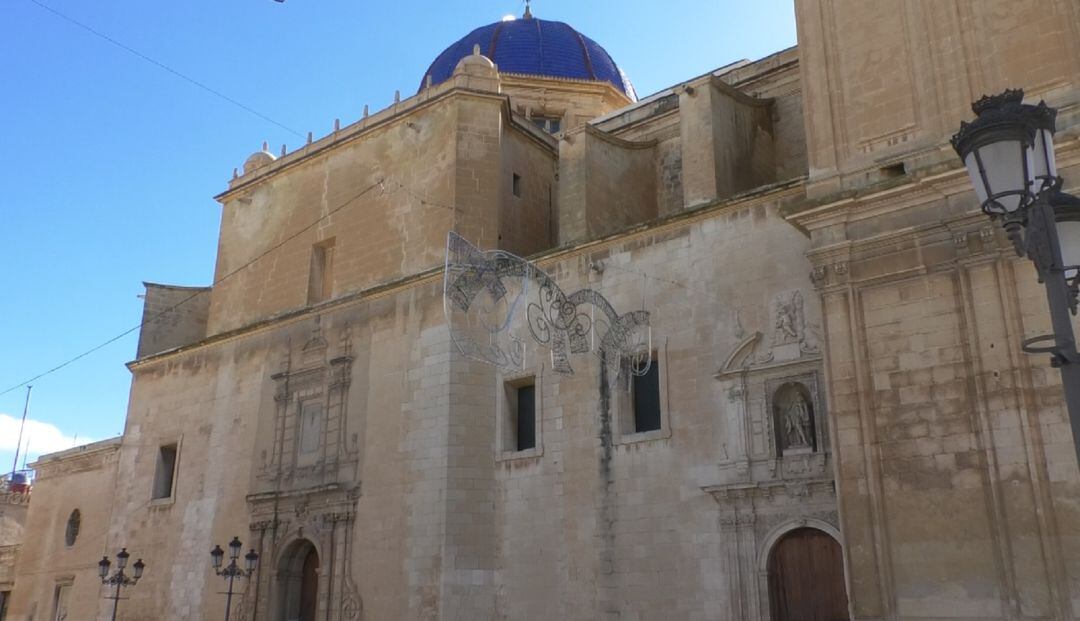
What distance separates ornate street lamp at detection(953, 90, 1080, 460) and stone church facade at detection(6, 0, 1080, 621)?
506 centimetres

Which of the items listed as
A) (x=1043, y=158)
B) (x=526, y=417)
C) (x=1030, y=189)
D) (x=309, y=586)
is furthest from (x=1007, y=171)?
(x=309, y=586)

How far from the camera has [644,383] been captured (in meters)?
15.5

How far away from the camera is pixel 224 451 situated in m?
21.2

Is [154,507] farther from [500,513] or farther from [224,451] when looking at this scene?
[500,513]

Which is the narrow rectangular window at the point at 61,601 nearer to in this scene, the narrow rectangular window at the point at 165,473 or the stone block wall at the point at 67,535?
the stone block wall at the point at 67,535

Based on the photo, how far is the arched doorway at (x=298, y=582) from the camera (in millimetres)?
18781

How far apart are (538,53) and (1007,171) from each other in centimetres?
2539

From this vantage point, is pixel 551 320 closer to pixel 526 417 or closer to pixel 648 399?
pixel 648 399

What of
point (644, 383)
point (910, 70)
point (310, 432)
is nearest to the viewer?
point (910, 70)

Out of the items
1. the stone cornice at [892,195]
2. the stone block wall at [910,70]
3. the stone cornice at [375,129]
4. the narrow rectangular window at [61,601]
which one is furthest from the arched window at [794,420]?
the narrow rectangular window at [61,601]

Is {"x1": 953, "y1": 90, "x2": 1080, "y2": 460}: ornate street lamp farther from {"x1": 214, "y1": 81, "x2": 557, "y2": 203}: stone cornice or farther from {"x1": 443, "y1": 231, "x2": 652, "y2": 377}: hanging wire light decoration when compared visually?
{"x1": 214, "y1": 81, "x2": 557, "y2": 203}: stone cornice

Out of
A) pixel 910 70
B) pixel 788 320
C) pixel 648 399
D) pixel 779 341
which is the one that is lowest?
pixel 648 399

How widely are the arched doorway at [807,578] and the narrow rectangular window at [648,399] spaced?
9.53ft

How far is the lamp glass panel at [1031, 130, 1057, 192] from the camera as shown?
5426 mm
